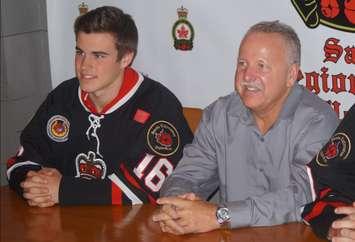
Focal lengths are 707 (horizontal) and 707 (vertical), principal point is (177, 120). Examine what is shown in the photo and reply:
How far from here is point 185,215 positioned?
6.80 feet

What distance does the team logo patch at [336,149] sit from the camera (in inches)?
81.2

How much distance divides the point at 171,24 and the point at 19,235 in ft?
4.58

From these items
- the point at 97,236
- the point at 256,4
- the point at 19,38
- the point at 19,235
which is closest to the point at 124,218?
the point at 97,236

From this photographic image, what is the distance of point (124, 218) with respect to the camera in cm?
219

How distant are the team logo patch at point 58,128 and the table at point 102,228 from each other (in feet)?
1.47

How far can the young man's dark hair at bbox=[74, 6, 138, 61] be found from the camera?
2.71 m

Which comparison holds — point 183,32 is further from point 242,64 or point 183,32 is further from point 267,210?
point 267,210

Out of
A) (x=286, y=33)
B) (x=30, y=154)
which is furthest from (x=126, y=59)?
(x=286, y=33)

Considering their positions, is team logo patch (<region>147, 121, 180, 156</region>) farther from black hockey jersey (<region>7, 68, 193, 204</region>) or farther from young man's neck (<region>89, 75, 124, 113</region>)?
young man's neck (<region>89, 75, 124, 113</region>)

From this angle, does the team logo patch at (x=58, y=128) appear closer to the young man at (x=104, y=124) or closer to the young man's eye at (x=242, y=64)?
the young man at (x=104, y=124)

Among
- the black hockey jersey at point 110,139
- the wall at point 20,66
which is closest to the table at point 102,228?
the black hockey jersey at point 110,139

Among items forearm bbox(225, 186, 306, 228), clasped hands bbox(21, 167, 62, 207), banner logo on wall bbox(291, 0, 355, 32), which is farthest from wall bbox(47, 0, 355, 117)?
clasped hands bbox(21, 167, 62, 207)

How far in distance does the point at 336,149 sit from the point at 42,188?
1.00 metres

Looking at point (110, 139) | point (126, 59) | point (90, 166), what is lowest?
point (90, 166)
